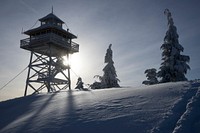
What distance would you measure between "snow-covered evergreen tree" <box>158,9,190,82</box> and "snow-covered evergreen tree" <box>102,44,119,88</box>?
1102 cm

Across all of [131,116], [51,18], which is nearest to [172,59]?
[51,18]

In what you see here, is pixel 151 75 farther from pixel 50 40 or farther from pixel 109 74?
pixel 50 40

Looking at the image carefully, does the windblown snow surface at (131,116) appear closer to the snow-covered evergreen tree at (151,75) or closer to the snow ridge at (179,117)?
the snow ridge at (179,117)

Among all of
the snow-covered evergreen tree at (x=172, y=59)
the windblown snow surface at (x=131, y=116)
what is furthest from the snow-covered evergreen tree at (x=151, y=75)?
the windblown snow surface at (x=131, y=116)

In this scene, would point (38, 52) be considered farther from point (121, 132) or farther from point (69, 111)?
point (121, 132)

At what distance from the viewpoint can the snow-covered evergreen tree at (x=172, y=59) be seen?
29.6 m

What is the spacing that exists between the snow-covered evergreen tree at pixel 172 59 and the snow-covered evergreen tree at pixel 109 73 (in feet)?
36.2

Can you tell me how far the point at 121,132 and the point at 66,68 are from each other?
29595 mm

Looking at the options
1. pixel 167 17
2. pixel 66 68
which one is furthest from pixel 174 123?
pixel 66 68

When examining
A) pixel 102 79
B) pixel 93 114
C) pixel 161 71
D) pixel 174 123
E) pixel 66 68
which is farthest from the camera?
pixel 102 79

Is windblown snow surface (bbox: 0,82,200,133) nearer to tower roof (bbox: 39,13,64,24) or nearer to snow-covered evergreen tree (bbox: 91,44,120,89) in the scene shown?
tower roof (bbox: 39,13,64,24)

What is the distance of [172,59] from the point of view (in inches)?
1193

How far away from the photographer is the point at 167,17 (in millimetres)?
31344

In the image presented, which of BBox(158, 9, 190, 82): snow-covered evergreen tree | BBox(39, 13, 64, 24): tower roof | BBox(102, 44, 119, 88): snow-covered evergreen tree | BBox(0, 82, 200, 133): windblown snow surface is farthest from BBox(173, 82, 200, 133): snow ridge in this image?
BBox(102, 44, 119, 88): snow-covered evergreen tree
